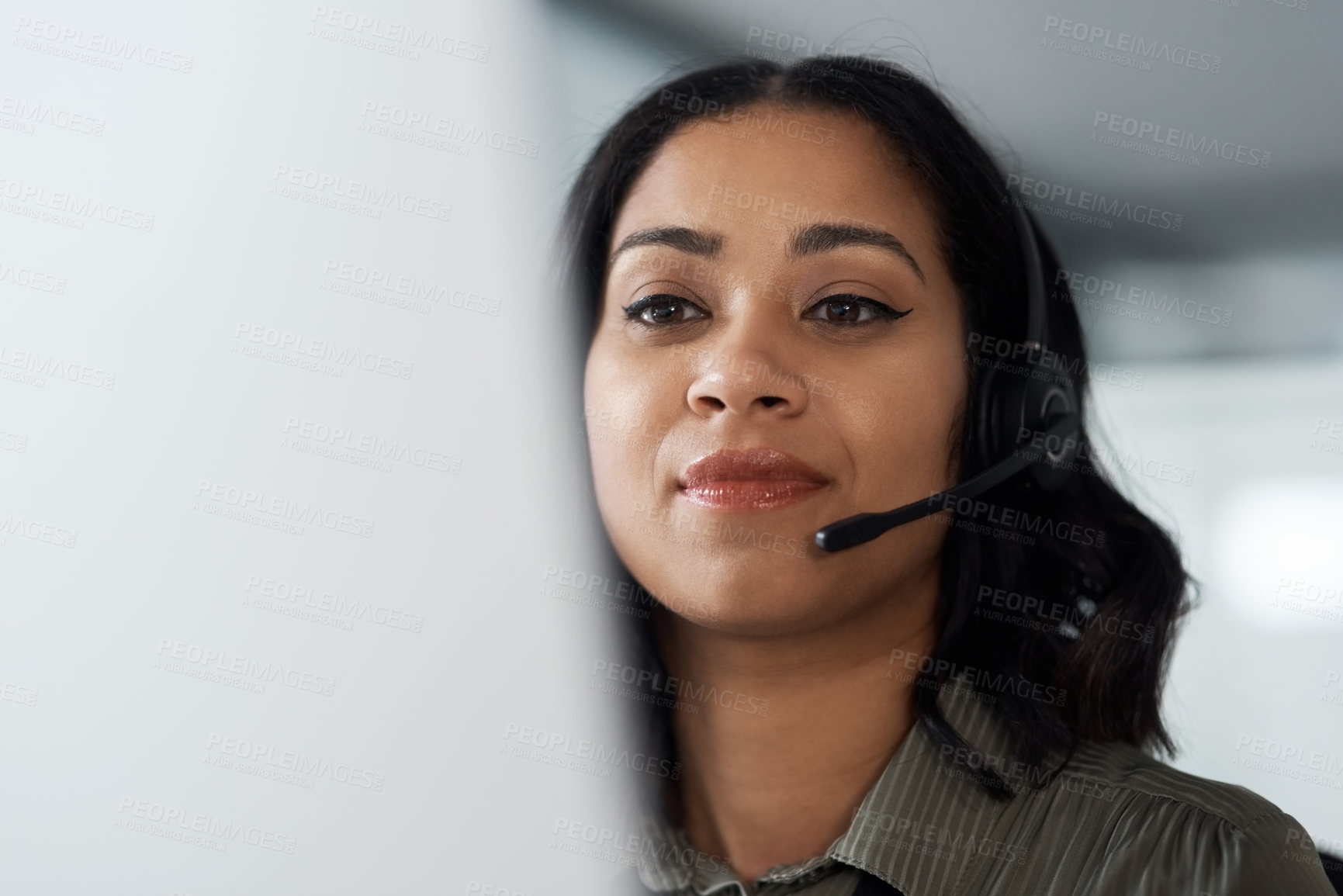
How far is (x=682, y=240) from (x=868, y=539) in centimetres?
30

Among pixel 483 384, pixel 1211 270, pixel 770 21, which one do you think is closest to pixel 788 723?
pixel 483 384

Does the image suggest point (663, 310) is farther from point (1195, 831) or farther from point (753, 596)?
point (1195, 831)

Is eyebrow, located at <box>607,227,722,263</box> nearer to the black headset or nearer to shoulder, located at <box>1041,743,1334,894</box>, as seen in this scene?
the black headset

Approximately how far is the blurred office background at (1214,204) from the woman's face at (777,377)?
293mm

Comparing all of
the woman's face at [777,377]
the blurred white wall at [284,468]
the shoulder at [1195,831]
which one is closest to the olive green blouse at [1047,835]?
the shoulder at [1195,831]

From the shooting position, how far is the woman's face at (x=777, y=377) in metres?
0.83

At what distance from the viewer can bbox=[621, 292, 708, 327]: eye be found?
0.90 metres

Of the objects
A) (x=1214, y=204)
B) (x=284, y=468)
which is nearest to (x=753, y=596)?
(x=284, y=468)

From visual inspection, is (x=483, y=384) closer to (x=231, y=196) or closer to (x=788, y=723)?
(x=231, y=196)

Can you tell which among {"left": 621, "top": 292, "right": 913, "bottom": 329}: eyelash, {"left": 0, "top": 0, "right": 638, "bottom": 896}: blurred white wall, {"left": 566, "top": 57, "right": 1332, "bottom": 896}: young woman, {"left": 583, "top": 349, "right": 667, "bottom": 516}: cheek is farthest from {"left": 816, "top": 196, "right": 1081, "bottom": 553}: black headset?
{"left": 0, "top": 0, "right": 638, "bottom": 896}: blurred white wall

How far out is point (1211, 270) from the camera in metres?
1.41

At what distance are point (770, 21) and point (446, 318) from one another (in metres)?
0.52

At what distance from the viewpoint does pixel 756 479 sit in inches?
32.7

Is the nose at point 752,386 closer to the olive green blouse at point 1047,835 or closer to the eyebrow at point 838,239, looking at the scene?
the eyebrow at point 838,239
